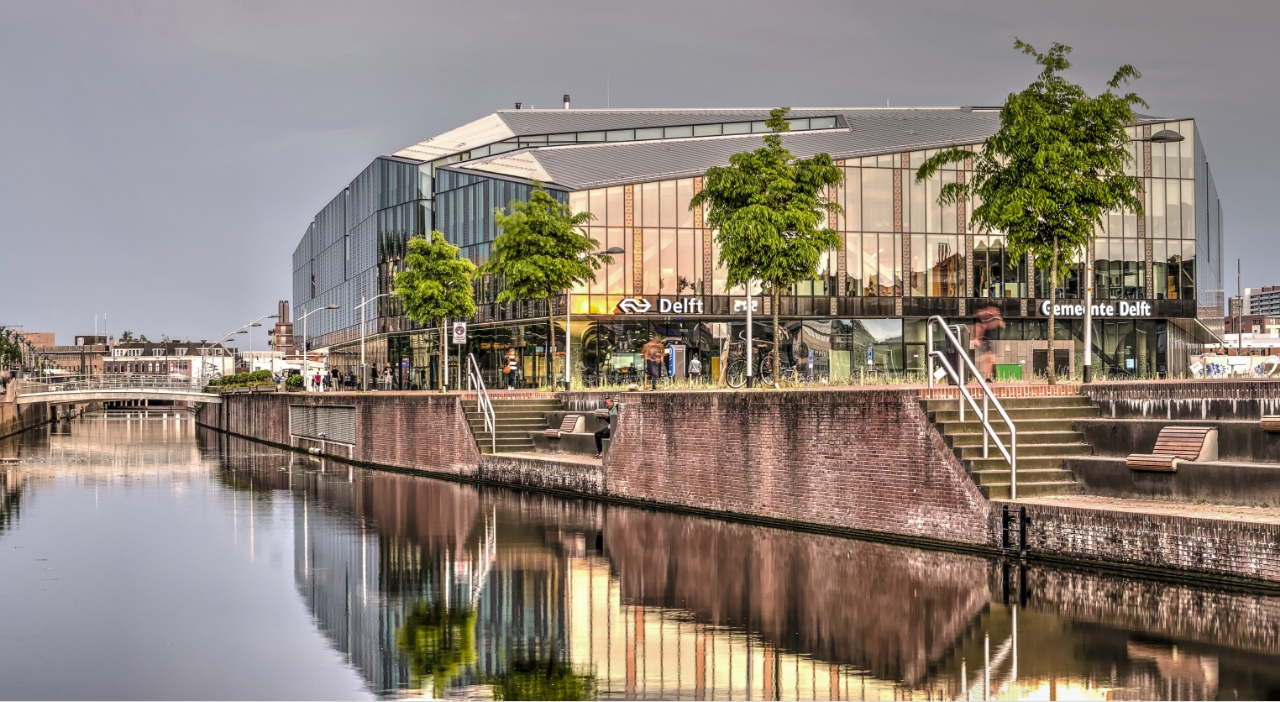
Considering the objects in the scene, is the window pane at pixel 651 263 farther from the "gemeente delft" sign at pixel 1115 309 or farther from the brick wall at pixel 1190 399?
the brick wall at pixel 1190 399

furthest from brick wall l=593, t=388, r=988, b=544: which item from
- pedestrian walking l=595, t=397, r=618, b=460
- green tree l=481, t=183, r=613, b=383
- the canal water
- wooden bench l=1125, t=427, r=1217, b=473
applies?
green tree l=481, t=183, r=613, b=383

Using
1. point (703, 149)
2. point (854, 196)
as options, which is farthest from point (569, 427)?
point (703, 149)

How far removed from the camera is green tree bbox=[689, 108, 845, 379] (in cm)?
2617

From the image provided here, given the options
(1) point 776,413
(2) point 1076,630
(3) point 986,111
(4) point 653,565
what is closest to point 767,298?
(3) point 986,111

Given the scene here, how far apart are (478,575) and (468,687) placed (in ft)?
19.5

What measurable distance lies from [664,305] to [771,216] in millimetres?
25468

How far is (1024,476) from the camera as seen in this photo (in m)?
16.3

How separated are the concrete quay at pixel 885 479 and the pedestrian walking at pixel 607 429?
31cm

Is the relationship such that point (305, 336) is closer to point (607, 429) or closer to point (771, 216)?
point (607, 429)

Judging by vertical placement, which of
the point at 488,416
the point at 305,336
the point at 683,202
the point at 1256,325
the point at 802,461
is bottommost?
the point at 802,461

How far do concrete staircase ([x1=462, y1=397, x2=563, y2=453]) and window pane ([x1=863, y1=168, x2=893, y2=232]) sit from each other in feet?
74.6

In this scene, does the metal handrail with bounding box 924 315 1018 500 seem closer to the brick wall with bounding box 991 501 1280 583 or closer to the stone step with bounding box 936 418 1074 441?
the stone step with bounding box 936 418 1074 441

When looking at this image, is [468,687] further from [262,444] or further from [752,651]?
[262,444]

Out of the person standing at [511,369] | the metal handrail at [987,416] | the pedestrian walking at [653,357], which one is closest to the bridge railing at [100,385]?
the person standing at [511,369]
